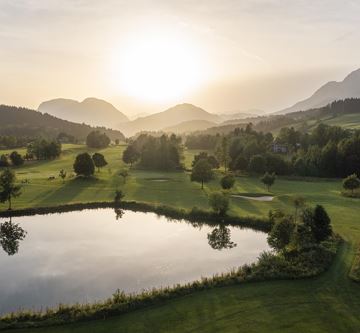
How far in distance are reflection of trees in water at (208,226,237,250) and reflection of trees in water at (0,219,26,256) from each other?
87.5 ft

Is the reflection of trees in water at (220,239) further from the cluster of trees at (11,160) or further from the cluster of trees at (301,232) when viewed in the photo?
the cluster of trees at (11,160)

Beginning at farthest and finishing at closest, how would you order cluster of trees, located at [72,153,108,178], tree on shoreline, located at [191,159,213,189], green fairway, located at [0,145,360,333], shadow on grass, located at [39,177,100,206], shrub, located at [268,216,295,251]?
1. cluster of trees, located at [72,153,108,178]
2. tree on shoreline, located at [191,159,213,189]
3. shadow on grass, located at [39,177,100,206]
4. shrub, located at [268,216,295,251]
5. green fairway, located at [0,145,360,333]

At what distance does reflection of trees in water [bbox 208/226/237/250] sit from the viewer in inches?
2173

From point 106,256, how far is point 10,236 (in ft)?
61.6

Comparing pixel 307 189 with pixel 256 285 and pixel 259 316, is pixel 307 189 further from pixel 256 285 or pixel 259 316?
pixel 259 316

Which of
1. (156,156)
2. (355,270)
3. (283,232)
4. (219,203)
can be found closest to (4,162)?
(156,156)

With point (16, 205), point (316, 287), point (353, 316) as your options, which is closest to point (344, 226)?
point (316, 287)

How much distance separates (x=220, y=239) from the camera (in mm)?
58094

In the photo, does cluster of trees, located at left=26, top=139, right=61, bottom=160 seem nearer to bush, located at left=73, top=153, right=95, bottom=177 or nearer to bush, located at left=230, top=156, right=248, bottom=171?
bush, located at left=73, top=153, right=95, bottom=177

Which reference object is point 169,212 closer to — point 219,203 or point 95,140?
point 219,203

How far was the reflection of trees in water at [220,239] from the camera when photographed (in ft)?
181

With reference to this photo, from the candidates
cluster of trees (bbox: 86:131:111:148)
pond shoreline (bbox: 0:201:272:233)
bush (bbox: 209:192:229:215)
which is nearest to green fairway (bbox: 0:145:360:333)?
pond shoreline (bbox: 0:201:272:233)

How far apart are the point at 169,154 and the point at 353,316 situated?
96864 mm

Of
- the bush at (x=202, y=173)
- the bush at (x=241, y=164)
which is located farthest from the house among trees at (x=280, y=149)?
the bush at (x=202, y=173)
